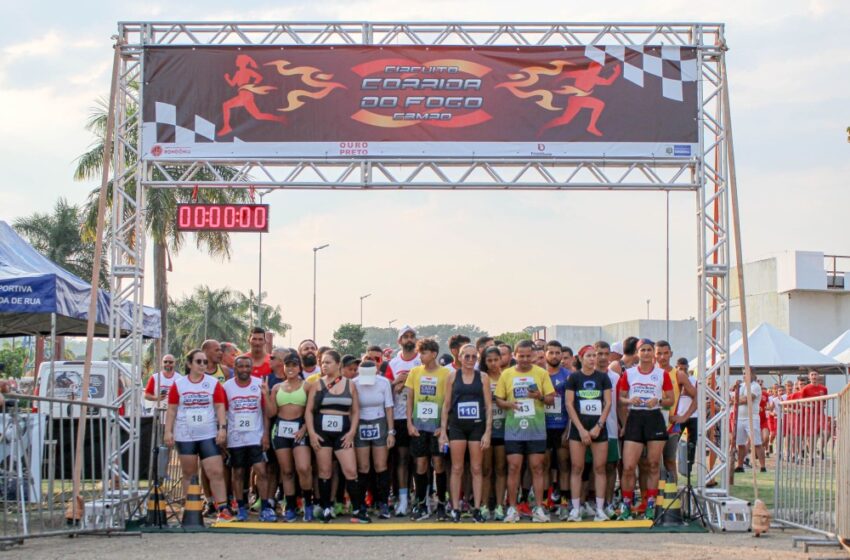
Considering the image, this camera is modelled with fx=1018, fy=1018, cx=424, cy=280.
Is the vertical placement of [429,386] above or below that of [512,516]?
above

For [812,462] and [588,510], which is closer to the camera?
[812,462]

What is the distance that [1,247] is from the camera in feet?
46.2

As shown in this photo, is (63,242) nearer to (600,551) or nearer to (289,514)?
(289,514)

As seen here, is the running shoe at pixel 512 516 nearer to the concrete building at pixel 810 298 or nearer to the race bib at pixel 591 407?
the race bib at pixel 591 407

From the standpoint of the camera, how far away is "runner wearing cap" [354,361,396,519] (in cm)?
1112

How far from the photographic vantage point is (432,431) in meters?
11.1

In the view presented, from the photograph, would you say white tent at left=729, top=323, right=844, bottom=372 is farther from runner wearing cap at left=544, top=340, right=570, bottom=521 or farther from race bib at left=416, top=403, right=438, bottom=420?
race bib at left=416, top=403, right=438, bottom=420

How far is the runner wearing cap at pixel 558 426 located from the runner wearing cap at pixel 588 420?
0.79 feet

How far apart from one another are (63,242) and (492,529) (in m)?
36.1

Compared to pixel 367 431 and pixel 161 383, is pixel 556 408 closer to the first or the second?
pixel 367 431

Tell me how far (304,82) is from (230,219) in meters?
1.96

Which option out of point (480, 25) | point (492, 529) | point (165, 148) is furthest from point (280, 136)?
point (492, 529)

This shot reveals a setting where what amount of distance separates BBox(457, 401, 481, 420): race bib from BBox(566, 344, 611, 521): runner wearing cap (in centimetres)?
101

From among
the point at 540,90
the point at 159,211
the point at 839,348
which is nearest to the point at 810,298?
the point at 839,348
